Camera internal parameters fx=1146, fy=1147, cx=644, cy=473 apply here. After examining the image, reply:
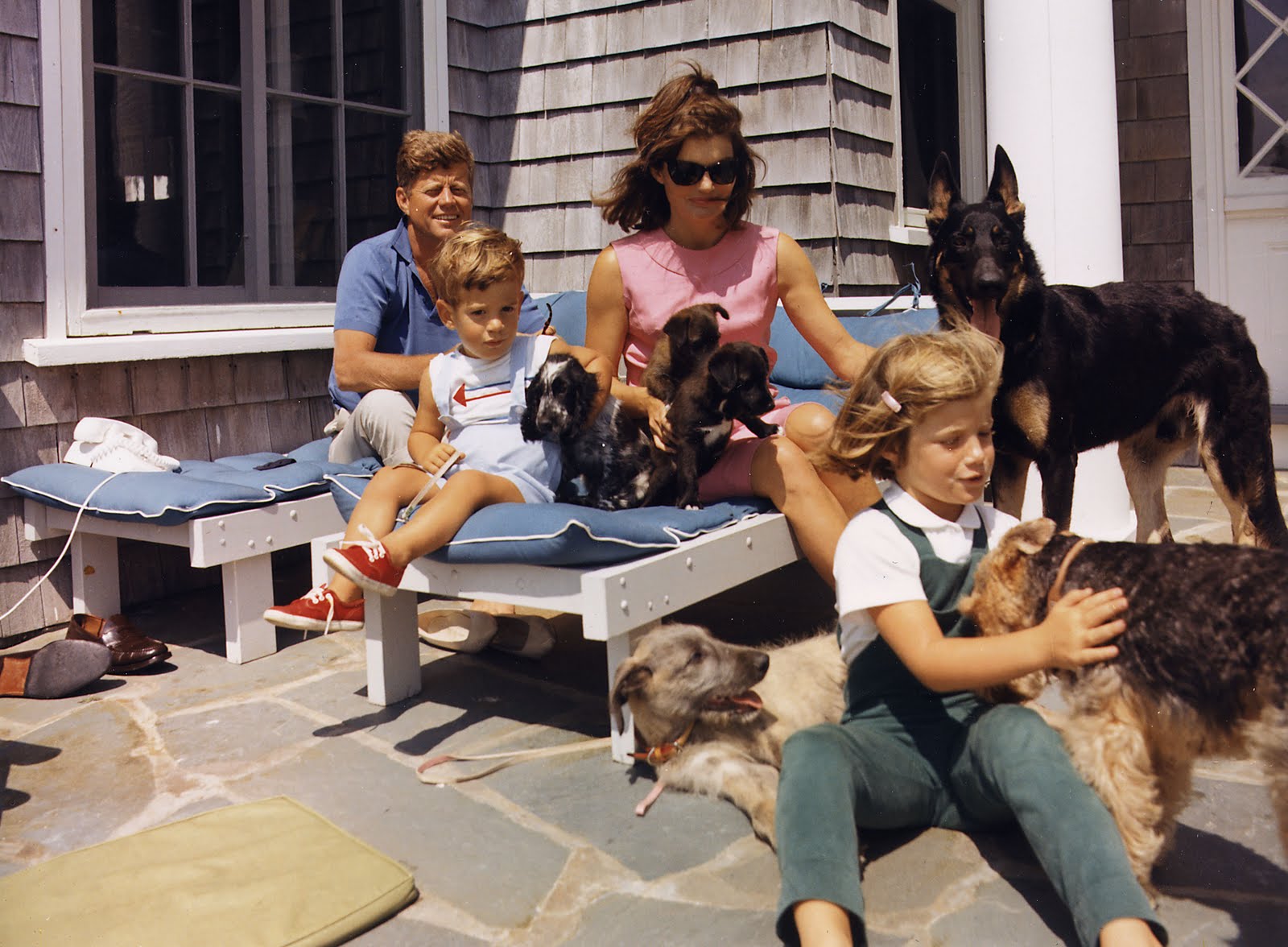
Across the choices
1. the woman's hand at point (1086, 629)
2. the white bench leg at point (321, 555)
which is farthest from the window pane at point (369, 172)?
the woman's hand at point (1086, 629)

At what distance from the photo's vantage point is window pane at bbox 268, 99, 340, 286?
18.0ft

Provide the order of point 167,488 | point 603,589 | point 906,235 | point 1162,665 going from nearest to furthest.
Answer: point 1162,665, point 603,589, point 167,488, point 906,235

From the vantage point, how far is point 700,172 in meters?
3.66

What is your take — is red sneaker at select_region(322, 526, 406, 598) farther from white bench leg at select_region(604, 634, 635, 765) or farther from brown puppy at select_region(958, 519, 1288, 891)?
brown puppy at select_region(958, 519, 1288, 891)

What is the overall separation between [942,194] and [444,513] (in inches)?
80.1

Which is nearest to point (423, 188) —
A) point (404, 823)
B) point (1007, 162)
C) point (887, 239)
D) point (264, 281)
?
point (264, 281)

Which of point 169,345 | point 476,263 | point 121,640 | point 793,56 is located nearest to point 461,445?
point 476,263

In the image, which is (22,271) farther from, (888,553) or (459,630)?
(888,553)

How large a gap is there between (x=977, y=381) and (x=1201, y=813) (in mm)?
1160

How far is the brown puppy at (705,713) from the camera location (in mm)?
2795

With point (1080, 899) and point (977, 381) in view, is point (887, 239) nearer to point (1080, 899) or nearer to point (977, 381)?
point (977, 381)

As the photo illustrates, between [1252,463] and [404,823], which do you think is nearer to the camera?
[404,823]

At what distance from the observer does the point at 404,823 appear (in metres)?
2.75

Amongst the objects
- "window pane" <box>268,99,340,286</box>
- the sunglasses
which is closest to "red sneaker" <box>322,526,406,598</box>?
the sunglasses
